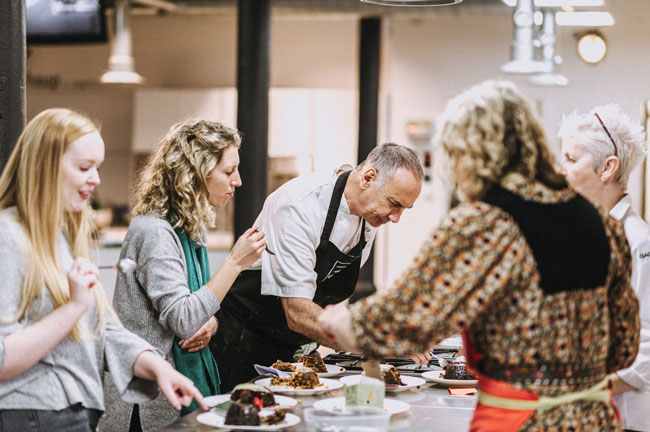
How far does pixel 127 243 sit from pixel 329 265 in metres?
0.97

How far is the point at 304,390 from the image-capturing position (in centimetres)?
256

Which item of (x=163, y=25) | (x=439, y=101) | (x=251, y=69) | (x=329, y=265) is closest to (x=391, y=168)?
(x=329, y=265)

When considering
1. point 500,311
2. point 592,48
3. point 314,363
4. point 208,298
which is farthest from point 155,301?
point 592,48

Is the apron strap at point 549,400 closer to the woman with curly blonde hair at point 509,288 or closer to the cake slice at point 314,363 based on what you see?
the woman with curly blonde hair at point 509,288

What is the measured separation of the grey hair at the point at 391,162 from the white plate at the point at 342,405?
1.03m

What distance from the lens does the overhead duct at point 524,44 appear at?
199 inches

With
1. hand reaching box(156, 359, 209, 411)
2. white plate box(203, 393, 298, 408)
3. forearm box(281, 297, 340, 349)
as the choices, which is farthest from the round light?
hand reaching box(156, 359, 209, 411)

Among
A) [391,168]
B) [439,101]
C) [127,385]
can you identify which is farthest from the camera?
[439,101]

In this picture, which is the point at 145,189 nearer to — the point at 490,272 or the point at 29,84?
the point at 490,272

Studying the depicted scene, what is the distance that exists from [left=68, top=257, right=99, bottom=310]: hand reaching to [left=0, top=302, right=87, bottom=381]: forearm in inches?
0.5

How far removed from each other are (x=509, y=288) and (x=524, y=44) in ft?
12.4

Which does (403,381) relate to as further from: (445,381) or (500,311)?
(500,311)

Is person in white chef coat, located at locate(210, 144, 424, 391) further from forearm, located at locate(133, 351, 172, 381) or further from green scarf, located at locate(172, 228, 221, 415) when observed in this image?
forearm, located at locate(133, 351, 172, 381)

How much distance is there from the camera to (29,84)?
10.2 m
